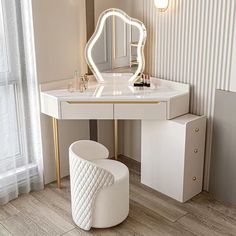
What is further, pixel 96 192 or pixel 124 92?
pixel 124 92

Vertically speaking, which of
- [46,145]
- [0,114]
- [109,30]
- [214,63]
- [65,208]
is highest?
[109,30]

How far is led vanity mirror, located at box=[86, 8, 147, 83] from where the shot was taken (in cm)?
304

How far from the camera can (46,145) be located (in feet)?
10.2

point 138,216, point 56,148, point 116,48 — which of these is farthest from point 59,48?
point 138,216

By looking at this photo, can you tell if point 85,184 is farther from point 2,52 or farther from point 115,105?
point 2,52

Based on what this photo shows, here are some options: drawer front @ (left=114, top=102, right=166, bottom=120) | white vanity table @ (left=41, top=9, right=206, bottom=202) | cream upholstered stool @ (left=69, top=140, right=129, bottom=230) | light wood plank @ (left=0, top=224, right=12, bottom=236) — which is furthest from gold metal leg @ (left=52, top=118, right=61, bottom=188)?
light wood plank @ (left=0, top=224, right=12, bottom=236)

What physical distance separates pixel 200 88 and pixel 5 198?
1723mm

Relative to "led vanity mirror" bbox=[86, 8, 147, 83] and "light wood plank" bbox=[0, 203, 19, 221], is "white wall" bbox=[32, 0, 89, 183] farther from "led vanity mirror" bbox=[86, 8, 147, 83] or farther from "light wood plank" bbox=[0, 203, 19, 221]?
"light wood plank" bbox=[0, 203, 19, 221]

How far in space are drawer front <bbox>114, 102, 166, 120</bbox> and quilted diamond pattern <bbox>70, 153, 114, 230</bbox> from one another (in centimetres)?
52

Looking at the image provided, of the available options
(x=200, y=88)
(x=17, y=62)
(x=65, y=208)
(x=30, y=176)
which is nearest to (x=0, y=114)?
(x=17, y=62)

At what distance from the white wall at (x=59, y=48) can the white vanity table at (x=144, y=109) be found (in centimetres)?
12

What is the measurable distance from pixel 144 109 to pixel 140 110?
0.10ft

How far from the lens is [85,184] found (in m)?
2.42

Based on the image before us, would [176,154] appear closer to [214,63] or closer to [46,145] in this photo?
[214,63]
